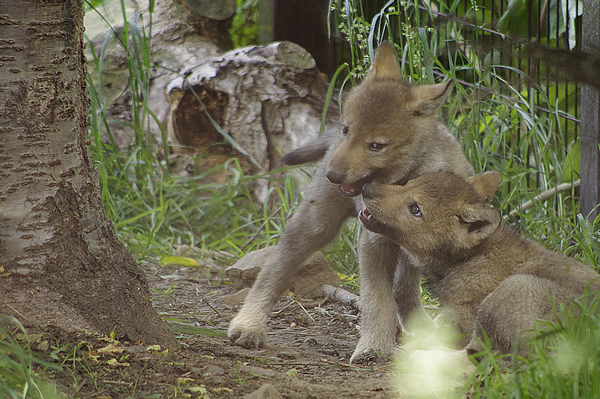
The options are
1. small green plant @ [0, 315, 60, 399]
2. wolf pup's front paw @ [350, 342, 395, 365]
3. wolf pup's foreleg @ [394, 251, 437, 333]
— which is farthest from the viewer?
wolf pup's foreleg @ [394, 251, 437, 333]

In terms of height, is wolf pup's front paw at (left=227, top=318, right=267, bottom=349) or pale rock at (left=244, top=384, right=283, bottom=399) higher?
pale rock at (left=244, top=384, right=283, bottom=399)

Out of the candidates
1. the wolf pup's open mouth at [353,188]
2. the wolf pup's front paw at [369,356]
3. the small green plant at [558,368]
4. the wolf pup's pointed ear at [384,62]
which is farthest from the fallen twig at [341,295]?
the small green plant at [558,368]

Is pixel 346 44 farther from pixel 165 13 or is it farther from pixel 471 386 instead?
pixel 471 386

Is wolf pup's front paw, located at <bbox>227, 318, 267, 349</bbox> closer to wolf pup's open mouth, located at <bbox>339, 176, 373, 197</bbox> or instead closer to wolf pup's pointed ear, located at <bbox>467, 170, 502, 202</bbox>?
wolf pup's open mouth, located at <bbox>339, 176, 373, 197</bbox>

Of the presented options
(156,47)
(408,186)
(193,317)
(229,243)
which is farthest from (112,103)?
(408,186)

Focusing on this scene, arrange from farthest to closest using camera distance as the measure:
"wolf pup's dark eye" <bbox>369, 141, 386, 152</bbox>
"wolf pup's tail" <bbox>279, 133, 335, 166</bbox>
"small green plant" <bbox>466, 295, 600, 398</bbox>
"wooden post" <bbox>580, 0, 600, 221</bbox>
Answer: "wooden post" <bbox>580, 0, 600, 221</bbox>, "wolf pup's tail" <bbox>279, 133, 335, 166</bbox>, "wolf pup's dark eye" <bbox>369, 141, 386, 152</bbox>, "small green plant" <bbox>466, 295, 600, 398</bbox>

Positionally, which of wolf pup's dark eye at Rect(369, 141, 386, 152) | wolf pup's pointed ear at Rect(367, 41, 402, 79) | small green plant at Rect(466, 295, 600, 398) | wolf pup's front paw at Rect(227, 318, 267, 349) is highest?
wolf pup's pointed ear at Rect(367, 41, 402, 79)

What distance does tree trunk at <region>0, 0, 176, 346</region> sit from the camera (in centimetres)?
225

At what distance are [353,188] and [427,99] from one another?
2.06 feet

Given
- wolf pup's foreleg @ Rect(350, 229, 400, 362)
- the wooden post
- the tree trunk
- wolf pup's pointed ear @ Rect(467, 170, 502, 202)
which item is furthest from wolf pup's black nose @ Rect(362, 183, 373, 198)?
the wooden post

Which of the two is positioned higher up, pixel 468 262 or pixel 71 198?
pixel 71 198

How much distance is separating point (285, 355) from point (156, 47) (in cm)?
474

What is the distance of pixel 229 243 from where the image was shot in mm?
5312

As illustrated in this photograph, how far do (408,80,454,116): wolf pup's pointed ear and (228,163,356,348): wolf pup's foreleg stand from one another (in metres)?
0.62
